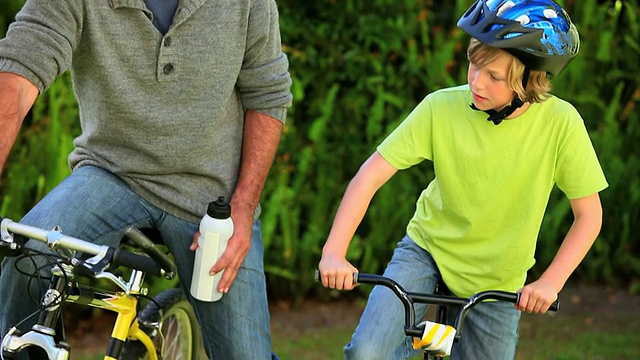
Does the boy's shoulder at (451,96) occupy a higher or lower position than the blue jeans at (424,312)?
higher

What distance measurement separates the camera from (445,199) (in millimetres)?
3979

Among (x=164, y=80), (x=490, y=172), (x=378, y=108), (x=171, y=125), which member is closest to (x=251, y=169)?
(x=171, y=125)

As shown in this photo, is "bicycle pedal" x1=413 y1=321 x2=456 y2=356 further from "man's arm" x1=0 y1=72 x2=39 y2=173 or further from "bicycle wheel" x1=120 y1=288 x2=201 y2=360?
"man's arm" x1=0 y1=72 x2=39 y2=173

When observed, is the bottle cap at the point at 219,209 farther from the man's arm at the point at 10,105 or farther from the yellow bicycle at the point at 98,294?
the man's arm at the point at 10,105

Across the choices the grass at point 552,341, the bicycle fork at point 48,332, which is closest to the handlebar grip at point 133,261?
the bicycle fork at point 48,332

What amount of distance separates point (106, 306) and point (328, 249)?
2.47ft

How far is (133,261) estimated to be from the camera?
3256mm

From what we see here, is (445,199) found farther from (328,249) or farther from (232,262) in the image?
(232,262)

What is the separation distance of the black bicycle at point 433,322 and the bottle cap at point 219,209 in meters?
0.52

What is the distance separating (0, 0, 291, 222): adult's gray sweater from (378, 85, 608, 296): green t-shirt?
0.64 metres

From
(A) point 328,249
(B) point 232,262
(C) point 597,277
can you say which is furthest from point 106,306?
(C) point 597,277

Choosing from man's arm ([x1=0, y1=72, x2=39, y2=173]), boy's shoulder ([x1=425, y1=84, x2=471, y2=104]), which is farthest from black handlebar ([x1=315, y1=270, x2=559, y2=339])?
man's arm ([x1=0, y1=72, x2=39, y2=173])

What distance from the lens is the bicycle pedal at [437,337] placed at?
3432mm

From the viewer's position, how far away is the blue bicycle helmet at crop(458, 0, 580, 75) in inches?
145
